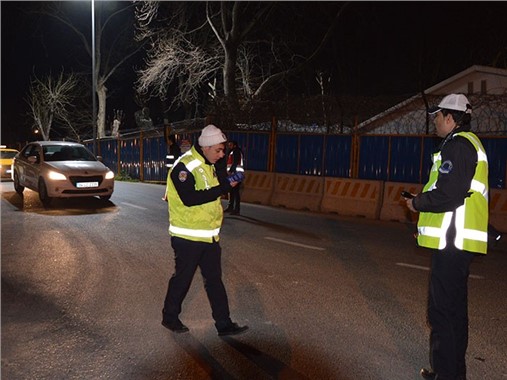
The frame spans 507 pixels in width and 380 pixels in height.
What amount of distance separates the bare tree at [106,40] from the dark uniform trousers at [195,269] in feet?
99.1

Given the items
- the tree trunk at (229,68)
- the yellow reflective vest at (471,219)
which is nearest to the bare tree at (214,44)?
the tree trunk at (229,68)

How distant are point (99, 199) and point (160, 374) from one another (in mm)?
11294

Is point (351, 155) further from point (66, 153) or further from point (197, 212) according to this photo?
point (197, 212)

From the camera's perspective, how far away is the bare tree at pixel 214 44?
82.1ft

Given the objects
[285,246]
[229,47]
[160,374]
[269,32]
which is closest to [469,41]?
[269,32]

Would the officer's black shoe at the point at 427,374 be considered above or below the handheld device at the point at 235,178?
below

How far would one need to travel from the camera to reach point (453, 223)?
358cm

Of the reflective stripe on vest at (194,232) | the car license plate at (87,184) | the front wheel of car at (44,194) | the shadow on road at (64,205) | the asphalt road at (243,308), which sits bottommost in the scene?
the asphalt road at (243,308)

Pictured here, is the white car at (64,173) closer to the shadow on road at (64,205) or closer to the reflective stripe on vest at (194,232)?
the shadow on road at (64,205)

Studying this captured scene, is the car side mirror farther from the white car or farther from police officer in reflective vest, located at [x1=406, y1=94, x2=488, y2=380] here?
police officer in reflective vest, located at [x1=406, y1=94, x2=488, y2=380]

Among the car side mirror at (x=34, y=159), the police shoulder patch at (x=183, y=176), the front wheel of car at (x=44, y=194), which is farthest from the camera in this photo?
the car side mirror at (x=34, y=159)

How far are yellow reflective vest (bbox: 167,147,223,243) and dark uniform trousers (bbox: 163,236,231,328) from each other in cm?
8

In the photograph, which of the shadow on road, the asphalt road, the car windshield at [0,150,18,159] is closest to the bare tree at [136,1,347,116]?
the car windshield at [0,150,18,159]

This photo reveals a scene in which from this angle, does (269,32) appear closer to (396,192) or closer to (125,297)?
(396,192)
